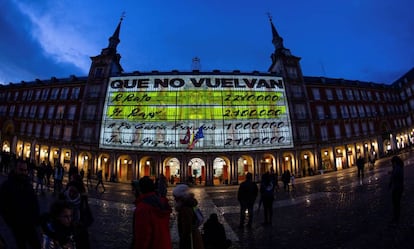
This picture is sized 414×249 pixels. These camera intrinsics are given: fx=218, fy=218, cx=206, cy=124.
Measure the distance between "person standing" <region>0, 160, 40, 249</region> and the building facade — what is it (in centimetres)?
2404

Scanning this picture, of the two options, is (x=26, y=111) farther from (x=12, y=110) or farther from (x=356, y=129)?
(x=356, y=129)

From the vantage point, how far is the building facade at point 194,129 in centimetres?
2886

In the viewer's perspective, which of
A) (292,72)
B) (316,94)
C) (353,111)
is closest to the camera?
(292,72)

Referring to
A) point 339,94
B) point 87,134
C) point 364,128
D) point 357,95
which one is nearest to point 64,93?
point 87,134

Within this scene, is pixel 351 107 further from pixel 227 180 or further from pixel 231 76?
pixel 227 180

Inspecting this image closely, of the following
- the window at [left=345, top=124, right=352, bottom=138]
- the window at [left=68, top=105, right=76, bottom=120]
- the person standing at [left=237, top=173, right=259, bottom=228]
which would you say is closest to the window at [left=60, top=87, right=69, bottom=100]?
the window at [left=68, top=105, right=76, bottom=120]

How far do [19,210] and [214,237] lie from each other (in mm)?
3538

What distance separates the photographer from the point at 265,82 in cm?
3180

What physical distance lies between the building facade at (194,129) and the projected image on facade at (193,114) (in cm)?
14

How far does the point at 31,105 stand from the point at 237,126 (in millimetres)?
34619

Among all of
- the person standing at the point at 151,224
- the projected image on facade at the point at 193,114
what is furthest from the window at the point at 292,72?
the person standing at the point at 151,224

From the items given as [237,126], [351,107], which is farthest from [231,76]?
[351,107]

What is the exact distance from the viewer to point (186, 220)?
10.9 ft

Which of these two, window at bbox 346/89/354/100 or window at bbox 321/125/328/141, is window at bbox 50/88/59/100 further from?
window at bbox 346/89/354/100
